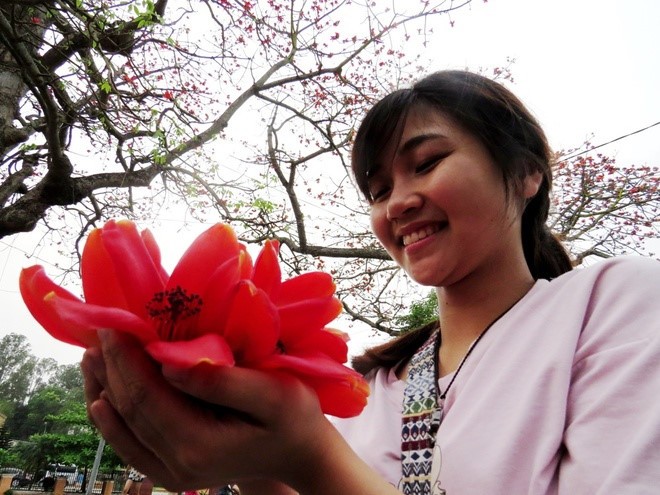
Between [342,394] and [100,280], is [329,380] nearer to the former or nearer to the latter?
[342,394]

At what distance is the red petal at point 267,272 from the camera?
0.57 m

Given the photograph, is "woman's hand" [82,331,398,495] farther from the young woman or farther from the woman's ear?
the woman's ear

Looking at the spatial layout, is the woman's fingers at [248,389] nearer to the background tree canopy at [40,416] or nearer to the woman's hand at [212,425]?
the woman's hand at [212,425]

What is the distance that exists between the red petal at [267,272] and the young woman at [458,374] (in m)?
0.13

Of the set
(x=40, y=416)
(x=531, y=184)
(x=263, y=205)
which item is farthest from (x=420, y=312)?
(x=40, y=416)

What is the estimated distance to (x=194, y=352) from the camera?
1.41 ft

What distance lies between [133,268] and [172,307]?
7cm

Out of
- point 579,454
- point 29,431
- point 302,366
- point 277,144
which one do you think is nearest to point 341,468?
point 302,366

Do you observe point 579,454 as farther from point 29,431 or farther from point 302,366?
point 29,431

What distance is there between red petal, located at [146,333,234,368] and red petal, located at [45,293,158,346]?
0.6 inches

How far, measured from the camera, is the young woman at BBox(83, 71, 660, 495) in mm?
496

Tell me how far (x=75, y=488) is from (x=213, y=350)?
25217 mm

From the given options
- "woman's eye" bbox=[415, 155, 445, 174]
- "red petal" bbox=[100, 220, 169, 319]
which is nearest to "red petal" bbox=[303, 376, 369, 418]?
"red petal" bbox=[100, 220, 169, 319]

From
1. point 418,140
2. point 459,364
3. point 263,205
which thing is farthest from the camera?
point 263,205
